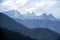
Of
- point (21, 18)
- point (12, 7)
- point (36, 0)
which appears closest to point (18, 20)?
point (21, 18)

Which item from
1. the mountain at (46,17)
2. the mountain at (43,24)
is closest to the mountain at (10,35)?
the mountain at (43,24)

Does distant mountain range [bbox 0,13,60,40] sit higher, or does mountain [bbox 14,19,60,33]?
mountain [bbox 14,19,60,33]

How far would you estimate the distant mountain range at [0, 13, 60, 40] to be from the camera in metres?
3.08

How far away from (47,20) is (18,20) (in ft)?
1.71

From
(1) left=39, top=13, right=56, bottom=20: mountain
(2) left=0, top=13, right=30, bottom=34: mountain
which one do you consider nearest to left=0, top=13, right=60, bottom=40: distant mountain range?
(2) left=0, top=13, right=30, bottom=34: mountain

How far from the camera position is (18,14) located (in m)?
3.11

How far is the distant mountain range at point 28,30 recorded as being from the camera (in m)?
3.08

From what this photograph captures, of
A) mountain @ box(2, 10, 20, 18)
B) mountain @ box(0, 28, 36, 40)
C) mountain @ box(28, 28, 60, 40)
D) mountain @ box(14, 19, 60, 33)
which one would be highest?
mountain @ box(2, 10, 20, 18)

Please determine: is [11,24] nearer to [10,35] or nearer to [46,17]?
[10,35]

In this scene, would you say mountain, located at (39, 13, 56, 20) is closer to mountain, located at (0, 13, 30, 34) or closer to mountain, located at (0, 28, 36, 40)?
mountain, located at (0, 13, 30, 34)

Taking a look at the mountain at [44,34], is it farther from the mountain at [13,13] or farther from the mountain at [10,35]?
the mountain at [13,13]

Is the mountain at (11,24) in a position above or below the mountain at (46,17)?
below

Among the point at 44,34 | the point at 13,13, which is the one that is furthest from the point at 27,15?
the point at 44,34

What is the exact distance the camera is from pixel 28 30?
10.2 ft
